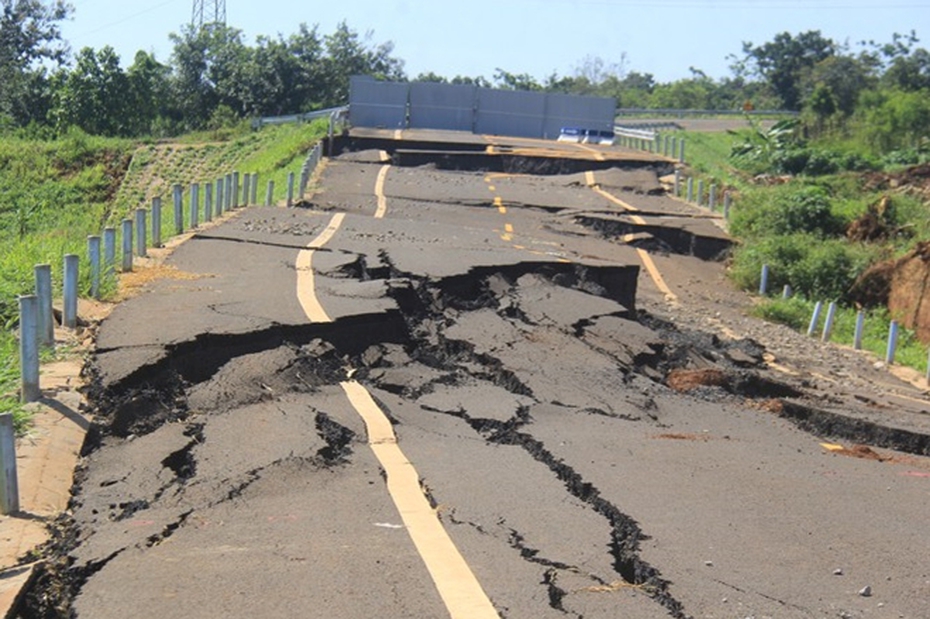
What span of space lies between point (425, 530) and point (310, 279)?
28.5 feet

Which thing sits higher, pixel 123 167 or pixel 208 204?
pixel 208 204

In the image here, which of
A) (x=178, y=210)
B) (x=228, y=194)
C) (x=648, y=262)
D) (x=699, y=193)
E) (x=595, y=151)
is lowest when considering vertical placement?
(x=648, y=262)

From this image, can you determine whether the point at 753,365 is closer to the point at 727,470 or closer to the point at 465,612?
the point at 727,470

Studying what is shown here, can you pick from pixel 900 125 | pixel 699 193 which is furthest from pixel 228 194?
pixel 900 125

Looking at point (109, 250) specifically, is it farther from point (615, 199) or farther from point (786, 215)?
point (615, 199)

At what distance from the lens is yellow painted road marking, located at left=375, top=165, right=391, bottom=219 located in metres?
27.5

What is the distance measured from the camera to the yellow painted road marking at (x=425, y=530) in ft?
19.1

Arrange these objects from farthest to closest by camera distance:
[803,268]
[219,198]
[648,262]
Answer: [803,268], [648,262], [219,198]

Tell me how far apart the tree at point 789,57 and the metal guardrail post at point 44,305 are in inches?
3577

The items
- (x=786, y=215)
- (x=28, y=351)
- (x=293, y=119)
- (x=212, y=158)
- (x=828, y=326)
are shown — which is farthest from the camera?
(x=293, y=119)

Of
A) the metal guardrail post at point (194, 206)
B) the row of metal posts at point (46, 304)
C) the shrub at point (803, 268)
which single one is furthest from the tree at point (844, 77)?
the row of metal posts at point (46, 304)

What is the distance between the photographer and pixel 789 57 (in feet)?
325

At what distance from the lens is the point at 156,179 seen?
48156 millimetres

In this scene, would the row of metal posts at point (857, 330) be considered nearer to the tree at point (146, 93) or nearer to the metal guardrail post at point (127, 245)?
the metal guardrail post at point (127, 245)
